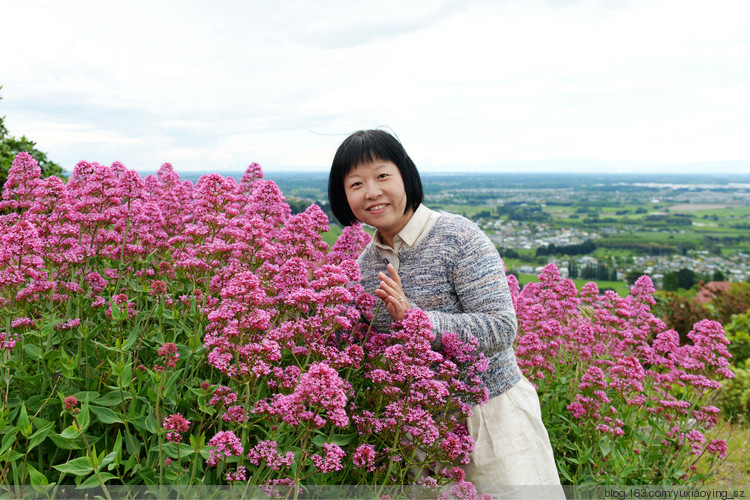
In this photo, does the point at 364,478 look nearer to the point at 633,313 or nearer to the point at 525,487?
the point at 525,487

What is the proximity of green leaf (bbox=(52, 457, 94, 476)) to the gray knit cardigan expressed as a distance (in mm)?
2130

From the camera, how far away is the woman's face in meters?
3.76

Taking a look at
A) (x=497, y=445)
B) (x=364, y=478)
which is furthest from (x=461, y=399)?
(x=364, y=478)

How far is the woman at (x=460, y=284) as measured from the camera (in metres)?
3.50

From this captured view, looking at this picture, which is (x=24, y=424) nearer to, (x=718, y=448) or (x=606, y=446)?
(x=606, y=446)

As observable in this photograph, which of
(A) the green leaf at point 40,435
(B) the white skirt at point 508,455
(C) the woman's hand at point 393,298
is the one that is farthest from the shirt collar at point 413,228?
(A) the green leaf at point 40,435

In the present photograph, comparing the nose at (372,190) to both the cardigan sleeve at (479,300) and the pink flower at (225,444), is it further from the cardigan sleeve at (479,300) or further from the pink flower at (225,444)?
the pink flower at (225,444)

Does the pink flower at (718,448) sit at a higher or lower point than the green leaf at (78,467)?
lower

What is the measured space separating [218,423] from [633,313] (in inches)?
210

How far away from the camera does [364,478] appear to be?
2.83 meters

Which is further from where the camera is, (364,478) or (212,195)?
(212,195)

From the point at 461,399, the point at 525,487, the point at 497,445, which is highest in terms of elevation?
the point at 461,399

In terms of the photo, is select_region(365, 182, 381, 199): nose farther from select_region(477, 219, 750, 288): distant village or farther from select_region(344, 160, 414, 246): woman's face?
select_region(477, 219, 750, 288): distant village

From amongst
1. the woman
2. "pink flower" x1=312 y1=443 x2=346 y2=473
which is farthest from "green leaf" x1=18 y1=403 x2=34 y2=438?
the woman
